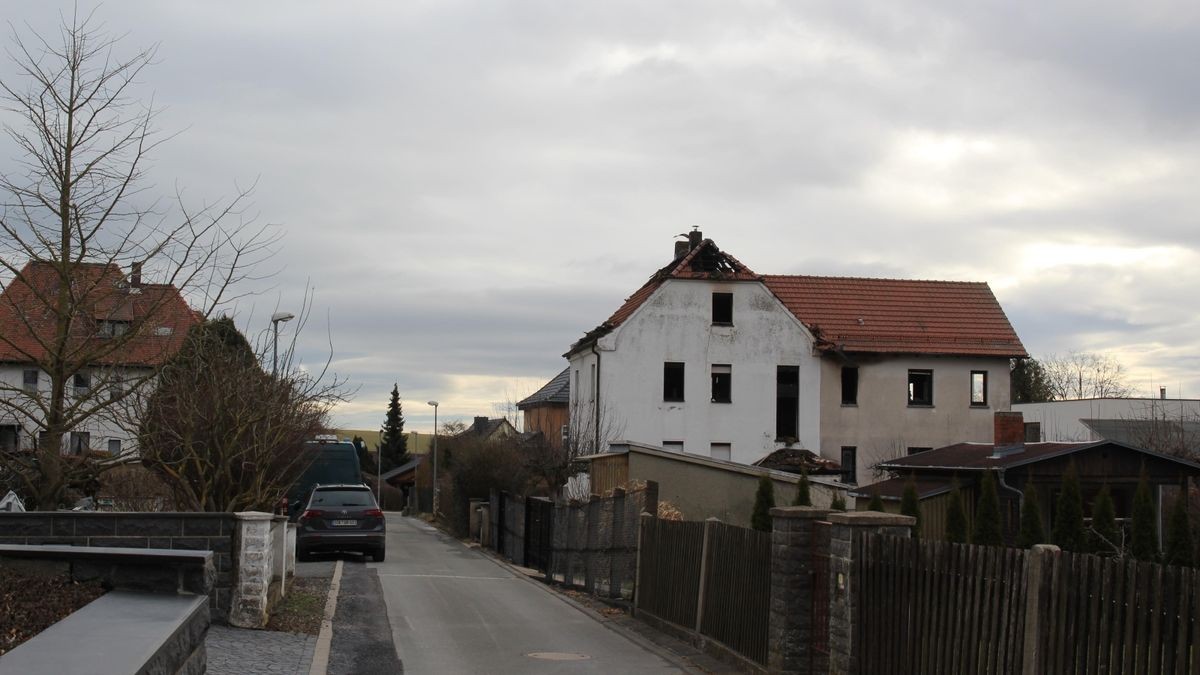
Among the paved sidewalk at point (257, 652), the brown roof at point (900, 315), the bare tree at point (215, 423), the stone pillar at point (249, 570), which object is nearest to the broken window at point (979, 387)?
the brown roof at point (900, 315)

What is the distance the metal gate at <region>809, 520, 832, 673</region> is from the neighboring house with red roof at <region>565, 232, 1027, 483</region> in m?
31.4

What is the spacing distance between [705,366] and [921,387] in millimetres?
8622

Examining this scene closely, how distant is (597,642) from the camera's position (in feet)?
49.8

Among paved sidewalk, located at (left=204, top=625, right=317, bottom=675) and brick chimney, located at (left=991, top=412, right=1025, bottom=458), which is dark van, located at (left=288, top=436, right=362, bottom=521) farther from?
paved sidewalk, located at (left=204, top=625, right=317, bottom=675)

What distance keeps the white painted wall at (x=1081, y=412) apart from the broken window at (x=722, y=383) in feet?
40.9

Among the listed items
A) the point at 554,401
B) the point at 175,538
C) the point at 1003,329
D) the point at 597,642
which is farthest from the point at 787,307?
the point at 175,538

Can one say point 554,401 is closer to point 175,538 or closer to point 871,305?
point 871,305

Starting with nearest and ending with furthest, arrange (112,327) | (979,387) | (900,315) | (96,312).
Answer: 1. (96,312)
2. (112,327)
3. (979,387)
4. (900,315)

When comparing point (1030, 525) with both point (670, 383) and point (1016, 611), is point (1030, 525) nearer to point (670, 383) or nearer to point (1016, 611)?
point (1016, 611)

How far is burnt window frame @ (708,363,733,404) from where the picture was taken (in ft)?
147

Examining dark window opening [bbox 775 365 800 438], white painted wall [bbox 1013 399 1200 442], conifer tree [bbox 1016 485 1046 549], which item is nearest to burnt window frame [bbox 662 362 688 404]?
dark window opening [bbox 775 365 800 438]

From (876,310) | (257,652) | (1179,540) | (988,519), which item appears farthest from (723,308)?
(257,652)

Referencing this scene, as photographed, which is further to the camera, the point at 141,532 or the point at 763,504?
the point at 763,504

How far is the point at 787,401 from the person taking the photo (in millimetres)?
45500
